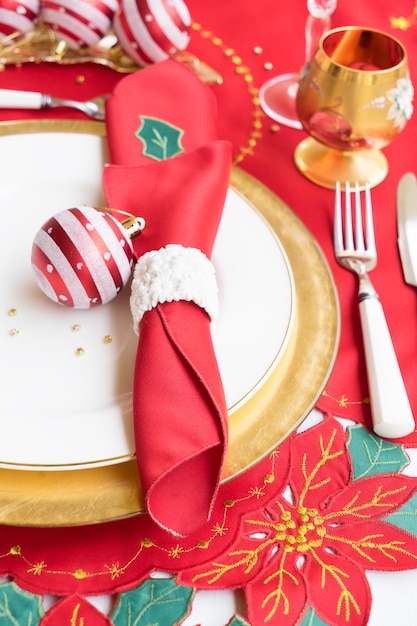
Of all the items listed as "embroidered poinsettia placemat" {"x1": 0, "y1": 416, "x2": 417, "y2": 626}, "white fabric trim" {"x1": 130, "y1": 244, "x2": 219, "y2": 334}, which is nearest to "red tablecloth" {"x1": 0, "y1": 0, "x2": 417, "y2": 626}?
"embroidered poinsettia placemat" {"x1": 0, "y1": 416, "x2": 417, "y2": 626}

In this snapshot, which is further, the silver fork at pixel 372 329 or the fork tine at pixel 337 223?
the fork tine at pixel 337 223

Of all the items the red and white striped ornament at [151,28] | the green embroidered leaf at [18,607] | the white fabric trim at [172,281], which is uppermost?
the red and white striped ornament at [151,28]

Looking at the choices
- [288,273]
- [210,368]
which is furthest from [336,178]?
[210,368]

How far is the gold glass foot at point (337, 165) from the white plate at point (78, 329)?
0.43 feet

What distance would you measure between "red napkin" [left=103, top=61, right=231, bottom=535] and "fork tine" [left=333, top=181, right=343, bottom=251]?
12 cm

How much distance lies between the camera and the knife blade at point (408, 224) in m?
0.60

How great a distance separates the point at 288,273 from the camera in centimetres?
53

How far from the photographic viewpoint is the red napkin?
0.41 metres

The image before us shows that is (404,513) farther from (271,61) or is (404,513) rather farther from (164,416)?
(271,61)

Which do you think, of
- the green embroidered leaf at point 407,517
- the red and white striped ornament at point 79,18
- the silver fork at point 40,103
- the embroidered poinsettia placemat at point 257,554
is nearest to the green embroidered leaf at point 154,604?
the embroidered poinsettia placemat at point 257,554

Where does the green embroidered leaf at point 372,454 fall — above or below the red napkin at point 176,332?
below

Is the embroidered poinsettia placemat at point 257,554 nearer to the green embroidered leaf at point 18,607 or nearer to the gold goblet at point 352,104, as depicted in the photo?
the green embroidered leaf at point 18,607

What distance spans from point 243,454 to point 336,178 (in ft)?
1.15

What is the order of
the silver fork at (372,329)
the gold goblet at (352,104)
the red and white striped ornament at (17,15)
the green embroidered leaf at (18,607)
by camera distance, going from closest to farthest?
the green embroidered leaf at (18,607) < the silver fork at (372,329) < the gold goblet at (352,104) < the red and white striped ornament at (17,15)
